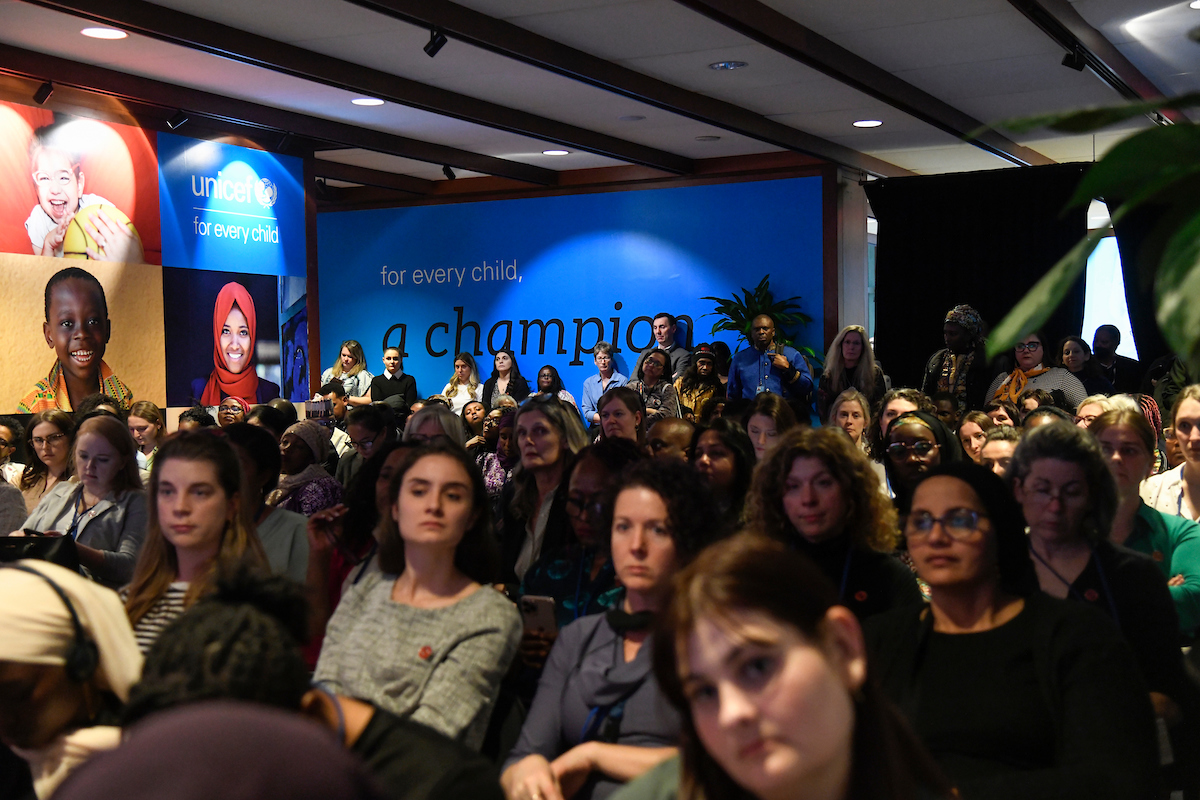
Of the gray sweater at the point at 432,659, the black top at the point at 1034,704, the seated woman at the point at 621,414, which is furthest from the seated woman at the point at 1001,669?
the seated woman at the point at 621,414

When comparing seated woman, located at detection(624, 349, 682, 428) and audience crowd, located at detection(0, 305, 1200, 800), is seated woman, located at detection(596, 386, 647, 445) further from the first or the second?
seated woman, located at detection(624, 349, 682, 428)

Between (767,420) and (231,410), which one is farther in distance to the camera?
(231,410)

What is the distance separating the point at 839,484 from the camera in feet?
9.50

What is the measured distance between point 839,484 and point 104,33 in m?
5.31

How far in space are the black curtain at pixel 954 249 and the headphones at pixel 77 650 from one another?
10.5m

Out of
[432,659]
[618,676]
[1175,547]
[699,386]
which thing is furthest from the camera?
[699,386]

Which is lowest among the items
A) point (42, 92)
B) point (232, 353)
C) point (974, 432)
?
point (974, 432)

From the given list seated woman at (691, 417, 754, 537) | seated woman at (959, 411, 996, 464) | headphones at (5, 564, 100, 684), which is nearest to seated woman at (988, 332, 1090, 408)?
seated woman at (959, 411, 996, 464)

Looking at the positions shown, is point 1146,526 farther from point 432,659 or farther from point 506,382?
point 506,382

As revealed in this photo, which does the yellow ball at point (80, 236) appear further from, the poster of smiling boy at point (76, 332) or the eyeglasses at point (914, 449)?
the eyeglasses at point (914, 449)

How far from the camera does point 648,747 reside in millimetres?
2160

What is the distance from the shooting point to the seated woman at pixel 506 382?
1109cm

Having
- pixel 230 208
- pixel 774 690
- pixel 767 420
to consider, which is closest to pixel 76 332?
pixel 230 208

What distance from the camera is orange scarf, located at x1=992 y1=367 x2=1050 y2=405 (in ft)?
22.2
